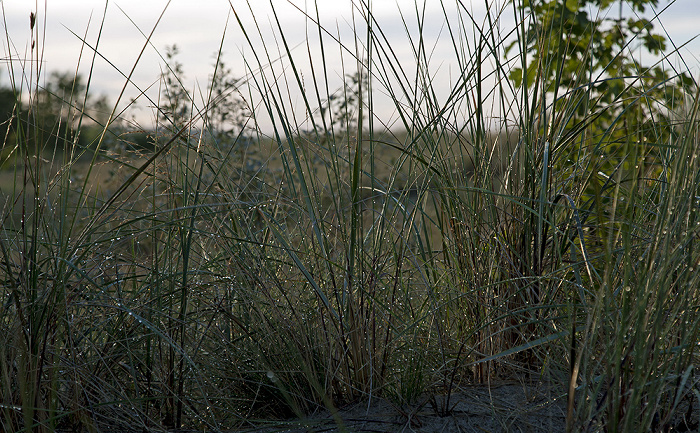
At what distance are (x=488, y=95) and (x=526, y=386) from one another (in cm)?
76

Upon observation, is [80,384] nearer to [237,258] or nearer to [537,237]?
[237,258]

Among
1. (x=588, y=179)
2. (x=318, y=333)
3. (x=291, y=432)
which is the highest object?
(x=588, y=179)

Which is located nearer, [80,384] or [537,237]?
[80,384]

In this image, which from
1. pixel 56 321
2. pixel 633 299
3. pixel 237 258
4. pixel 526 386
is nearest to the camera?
pixel 633 299

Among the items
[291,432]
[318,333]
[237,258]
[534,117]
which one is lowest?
[291,432]

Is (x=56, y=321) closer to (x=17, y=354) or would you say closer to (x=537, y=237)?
(x=17, y=354)

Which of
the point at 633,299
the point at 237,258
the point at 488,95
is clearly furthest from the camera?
the point at 488,95

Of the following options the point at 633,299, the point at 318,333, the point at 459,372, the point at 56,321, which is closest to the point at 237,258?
the point at 318,333

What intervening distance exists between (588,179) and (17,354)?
4.57ft

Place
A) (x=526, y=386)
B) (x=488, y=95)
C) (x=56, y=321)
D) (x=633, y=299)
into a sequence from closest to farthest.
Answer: (x=633, y=299)
(x=56, y=321)
(x=526, y=386)
(x=488, y=95)

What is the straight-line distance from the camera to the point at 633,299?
3.45 feet

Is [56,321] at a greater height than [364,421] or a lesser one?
greater

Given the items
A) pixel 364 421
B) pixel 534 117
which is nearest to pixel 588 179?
pixel 534 117

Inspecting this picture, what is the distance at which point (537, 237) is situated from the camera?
1483 mm
